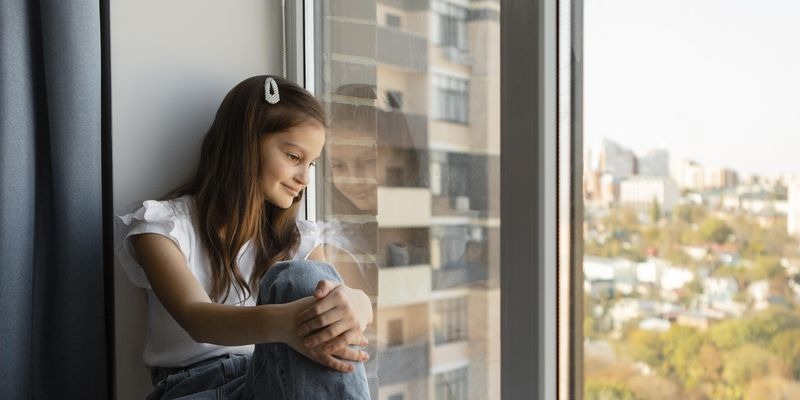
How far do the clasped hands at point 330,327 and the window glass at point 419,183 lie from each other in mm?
181

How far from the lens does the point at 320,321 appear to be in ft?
3.21

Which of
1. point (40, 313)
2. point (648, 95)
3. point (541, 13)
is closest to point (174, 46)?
point (40, 313)

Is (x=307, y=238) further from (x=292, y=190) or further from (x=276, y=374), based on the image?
(x=276, y=374)

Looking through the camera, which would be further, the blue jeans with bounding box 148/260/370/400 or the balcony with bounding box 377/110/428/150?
the balcony with bounding box 377/110/428/150

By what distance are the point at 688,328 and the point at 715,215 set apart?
134mm

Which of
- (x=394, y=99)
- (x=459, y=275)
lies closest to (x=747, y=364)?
(x=459, y=275)

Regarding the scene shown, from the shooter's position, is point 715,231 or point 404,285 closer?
point 715,231

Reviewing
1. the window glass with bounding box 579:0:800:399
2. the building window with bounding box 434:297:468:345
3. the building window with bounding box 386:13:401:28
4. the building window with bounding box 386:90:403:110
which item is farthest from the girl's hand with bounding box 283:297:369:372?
the building window with bounding box 386:13:401:28

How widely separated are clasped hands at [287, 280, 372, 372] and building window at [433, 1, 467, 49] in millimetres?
409

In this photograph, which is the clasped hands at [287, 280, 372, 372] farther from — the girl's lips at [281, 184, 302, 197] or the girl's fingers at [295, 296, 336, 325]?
the girl's lips at [281, 184, 302, 197]

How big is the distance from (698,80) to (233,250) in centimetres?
82

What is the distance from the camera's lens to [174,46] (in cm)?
141

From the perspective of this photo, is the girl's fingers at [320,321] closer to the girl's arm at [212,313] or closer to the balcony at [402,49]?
the girl's arm at [212,313]

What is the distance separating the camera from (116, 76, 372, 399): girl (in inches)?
41.8
